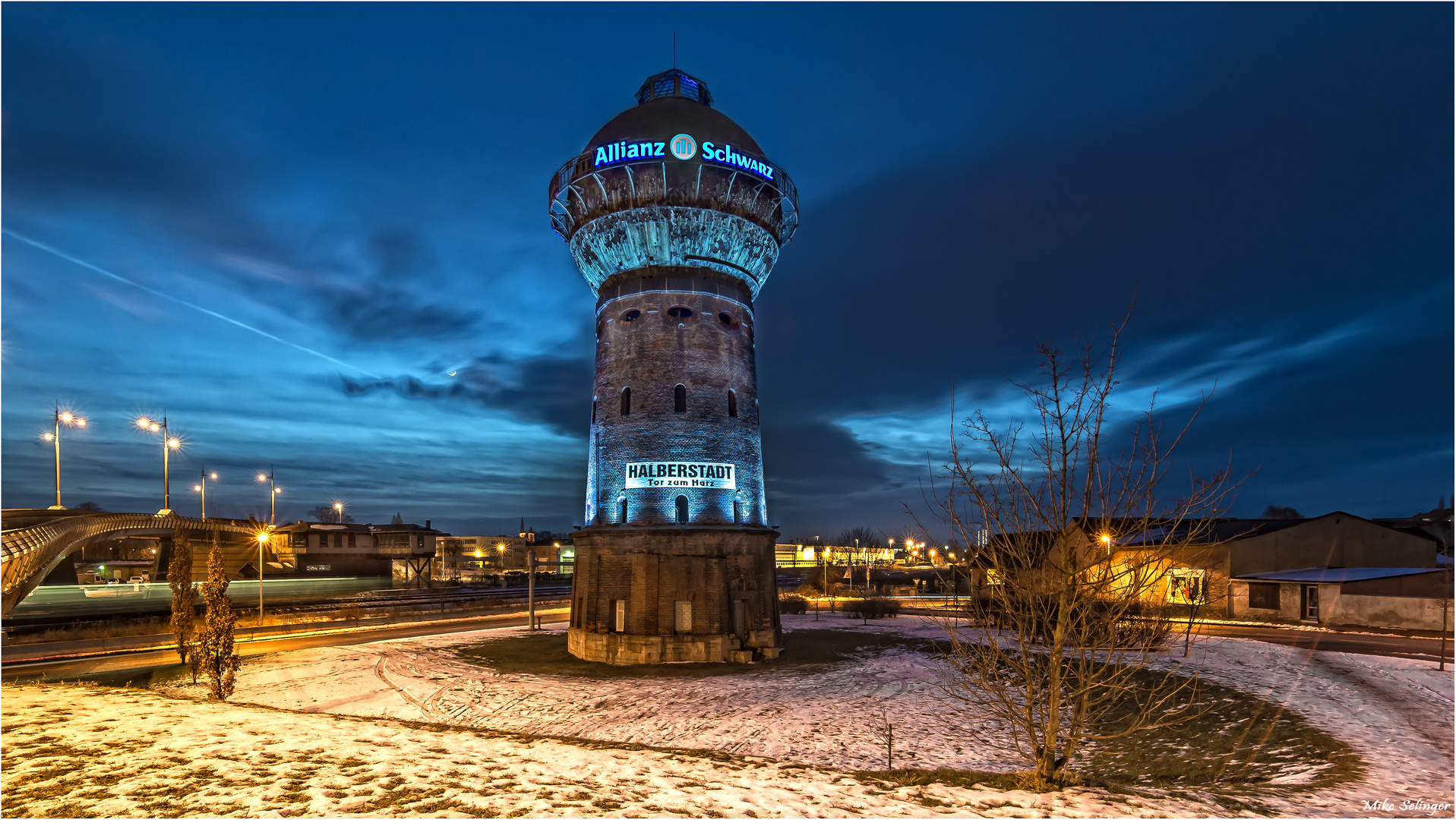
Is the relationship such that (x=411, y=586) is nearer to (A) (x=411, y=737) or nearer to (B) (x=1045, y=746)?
→ (A) (x=411, y=737)

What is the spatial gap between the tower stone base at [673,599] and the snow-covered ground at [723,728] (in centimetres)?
192

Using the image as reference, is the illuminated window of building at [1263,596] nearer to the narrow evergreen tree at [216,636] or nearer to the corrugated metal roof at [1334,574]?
the corrugated metal roof at [1334,574]

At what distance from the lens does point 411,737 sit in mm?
14797

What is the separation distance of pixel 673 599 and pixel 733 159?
18792 mm

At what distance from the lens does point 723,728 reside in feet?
60.5

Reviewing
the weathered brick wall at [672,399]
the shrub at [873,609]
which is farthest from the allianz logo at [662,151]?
the shrub at [873,609]

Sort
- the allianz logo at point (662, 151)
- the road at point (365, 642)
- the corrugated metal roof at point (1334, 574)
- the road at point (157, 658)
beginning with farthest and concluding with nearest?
the corrugated metal roof at point (1334, 574) → the allianz logo at point (662, 151) → the road at point (365, 642) → the road at point (157, 658)

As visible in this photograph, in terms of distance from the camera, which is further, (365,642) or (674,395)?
(365,642)

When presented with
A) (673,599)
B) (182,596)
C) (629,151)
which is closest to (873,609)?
(673,599)

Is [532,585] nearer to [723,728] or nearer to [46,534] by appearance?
[46,534]

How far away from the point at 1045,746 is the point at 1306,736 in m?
10.1

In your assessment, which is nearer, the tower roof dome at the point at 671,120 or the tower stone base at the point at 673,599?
the tower stone base at the point at 673,599

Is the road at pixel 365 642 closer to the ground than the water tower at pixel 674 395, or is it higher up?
closer to the ground

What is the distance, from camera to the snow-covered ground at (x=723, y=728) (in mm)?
11430
